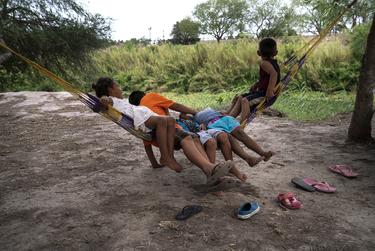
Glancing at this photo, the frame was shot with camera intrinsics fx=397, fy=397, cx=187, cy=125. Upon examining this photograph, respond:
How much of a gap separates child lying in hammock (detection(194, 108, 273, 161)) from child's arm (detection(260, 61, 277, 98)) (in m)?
0.61

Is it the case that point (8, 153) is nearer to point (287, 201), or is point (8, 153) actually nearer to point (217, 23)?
point (287, 201)

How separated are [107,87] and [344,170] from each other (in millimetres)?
2441

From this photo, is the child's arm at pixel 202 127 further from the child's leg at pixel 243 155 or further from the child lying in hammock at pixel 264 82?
the child lying in hammock at pixel 264 82

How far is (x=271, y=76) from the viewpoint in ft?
13.0

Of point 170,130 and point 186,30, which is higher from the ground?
point 170,130

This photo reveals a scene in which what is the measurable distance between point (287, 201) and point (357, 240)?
2.09 feet

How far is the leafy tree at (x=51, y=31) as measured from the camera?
8.34 meters

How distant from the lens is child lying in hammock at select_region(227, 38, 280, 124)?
13.0ft

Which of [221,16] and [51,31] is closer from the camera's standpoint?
[51,31]

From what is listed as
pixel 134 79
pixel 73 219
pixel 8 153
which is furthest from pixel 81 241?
pixel 134 79

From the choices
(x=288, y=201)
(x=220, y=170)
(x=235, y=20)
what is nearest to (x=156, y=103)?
(x=220, y=170)

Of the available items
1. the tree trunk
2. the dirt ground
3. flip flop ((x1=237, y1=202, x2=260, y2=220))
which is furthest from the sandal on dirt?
the tree trunk

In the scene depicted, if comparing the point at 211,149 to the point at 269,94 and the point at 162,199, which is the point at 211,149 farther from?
the point at 269,94

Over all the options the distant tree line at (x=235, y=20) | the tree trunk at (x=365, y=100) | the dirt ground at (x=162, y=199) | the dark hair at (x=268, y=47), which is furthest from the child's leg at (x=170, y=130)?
the distant tree line at (x=235, y=20)
